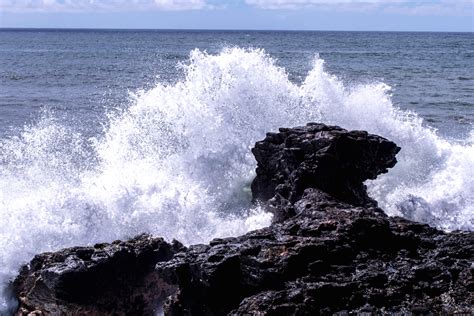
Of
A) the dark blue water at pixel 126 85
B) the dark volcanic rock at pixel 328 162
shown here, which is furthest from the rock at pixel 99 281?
the dark blue water at pixel 126 85

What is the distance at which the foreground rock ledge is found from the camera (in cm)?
532

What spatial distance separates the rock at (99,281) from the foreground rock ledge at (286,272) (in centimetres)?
1

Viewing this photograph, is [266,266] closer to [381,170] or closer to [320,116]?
[381,170]

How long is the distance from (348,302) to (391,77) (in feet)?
96.7

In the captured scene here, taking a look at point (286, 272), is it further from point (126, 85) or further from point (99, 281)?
point (126, 85)

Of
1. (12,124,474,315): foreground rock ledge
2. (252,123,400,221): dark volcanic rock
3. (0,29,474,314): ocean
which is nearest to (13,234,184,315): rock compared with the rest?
(12,124,474,315): foreground rock ledge

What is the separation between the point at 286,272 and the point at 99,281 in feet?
8.18

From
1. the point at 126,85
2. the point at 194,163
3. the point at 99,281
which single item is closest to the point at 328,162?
the point at 99,281

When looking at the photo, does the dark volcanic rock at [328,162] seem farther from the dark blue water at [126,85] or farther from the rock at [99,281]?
the dark blue water at [126,85]

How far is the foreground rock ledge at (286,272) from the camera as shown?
5316mm

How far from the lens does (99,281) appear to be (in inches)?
285

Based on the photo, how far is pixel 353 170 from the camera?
8.79 metres

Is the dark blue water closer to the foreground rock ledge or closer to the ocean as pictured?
the ocean

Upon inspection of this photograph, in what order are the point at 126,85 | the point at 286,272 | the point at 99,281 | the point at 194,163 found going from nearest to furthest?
the point at 286,272 → the point at 99,281 → the point at 194,163 → the point at 126,85
